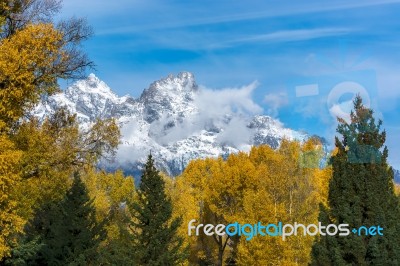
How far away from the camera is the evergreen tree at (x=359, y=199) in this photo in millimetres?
20250

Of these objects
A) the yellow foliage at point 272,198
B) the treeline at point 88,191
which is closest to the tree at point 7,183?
the treeline at point 88,191

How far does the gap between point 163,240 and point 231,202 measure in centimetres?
2371

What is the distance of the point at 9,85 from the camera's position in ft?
46.4

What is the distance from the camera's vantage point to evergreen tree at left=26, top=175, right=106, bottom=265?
70.6 ft

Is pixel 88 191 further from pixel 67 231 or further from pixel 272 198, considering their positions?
pixel 272 198

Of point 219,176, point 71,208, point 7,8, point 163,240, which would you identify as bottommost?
point 163,240

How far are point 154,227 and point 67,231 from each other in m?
5.86

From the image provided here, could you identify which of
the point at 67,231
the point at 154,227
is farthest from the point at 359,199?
the point at 67,231

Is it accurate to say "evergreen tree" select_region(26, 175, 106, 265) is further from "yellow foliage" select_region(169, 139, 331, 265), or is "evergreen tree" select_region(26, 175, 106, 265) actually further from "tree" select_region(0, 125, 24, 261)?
"yellow foliage" select_region(169, 139, 331, 265)

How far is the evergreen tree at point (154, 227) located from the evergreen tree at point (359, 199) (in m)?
6.17

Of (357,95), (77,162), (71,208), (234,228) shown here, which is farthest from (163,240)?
(234,228)

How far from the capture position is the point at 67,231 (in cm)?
2228

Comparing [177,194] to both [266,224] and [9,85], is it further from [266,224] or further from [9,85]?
[9,85]

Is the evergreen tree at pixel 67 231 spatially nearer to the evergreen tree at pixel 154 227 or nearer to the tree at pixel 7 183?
the evergreen tree at pixel 154 227
